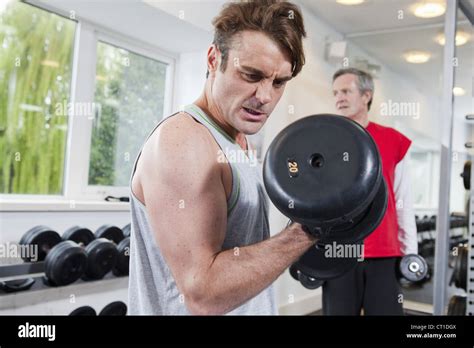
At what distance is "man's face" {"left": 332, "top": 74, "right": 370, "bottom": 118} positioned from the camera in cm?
129

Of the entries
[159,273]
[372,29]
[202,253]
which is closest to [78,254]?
[159,273]

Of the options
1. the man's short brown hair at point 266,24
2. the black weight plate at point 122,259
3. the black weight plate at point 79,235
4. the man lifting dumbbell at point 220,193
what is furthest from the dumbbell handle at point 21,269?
the man's short brown hair at point 266,24

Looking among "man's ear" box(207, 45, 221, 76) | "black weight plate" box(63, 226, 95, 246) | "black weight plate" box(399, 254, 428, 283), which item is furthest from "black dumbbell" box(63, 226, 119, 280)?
"black weight plate" box(399, 254, 428, 283)

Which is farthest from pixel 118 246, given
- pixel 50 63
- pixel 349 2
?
pixel 349 2

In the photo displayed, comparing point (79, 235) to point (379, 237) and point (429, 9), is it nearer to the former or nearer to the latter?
point (379, 237)

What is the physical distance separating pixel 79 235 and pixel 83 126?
37 cm

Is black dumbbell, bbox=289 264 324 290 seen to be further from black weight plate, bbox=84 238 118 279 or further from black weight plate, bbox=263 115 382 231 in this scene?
black weight plate, bbox=84 238 118 279

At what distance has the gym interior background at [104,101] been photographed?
1094 mm

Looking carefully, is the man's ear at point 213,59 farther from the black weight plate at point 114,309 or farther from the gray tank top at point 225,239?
the black weight plate at point 114,309

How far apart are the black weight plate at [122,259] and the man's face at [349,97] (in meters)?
0.87

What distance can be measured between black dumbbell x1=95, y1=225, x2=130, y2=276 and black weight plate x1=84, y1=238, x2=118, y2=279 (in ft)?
0.09

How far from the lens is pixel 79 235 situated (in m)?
1.42
